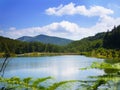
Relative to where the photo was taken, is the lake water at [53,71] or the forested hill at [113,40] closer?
the lake water at [53,71]

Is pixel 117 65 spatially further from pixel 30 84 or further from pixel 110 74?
pixel 30 84

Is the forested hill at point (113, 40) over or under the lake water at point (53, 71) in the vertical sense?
over

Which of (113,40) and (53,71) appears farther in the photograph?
(113,40)

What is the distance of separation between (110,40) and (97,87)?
161 meters

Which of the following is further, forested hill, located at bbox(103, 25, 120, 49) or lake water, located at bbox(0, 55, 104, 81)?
forested hill, located at bbox(103, 25, 120, 49)

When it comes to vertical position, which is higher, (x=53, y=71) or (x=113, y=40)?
(x=113, y=40)

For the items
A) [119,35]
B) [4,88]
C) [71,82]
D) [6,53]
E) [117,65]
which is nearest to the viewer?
[71,82]

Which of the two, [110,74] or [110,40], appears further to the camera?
[110,40]

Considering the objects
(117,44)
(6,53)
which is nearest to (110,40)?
(117,44)

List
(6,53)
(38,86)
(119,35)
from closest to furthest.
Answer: (38,86)
(6,53)
(119,35)

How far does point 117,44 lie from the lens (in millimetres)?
153750

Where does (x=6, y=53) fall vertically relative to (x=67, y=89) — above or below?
above

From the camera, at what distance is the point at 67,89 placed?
2.29 metres

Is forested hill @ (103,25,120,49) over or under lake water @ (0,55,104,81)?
over
